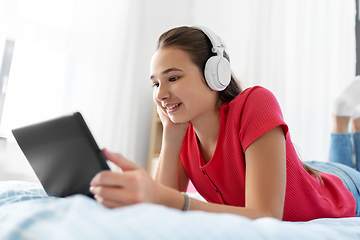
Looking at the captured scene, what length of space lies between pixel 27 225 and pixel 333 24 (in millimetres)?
2498

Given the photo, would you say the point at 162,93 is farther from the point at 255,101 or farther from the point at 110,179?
the point at 110,179

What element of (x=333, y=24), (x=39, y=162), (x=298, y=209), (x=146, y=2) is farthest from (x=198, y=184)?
(x=146, y=2)

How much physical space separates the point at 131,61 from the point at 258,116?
2.25m

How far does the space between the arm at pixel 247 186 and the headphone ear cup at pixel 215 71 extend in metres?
0.27

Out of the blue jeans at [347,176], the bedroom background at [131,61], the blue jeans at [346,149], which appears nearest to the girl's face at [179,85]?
the blue jeans at [347,176]

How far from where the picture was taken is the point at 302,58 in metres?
2.44

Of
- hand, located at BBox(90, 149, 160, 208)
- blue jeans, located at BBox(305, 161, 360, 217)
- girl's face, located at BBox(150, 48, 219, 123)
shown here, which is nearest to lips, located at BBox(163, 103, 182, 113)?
girl's face, located at BBox(150, 48, 219, 123)

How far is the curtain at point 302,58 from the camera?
7.44ft

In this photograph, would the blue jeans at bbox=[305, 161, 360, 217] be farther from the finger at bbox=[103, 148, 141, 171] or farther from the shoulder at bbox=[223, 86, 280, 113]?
the finger at bbox=[103, 148, 141, 171]

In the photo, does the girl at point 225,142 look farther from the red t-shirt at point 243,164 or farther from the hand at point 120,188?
the hand at point 120,188

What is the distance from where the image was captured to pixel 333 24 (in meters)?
2.31

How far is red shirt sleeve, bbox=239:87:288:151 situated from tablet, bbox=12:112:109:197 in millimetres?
422

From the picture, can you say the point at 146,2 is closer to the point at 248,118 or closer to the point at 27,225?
the point at 248,118

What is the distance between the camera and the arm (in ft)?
1.55
